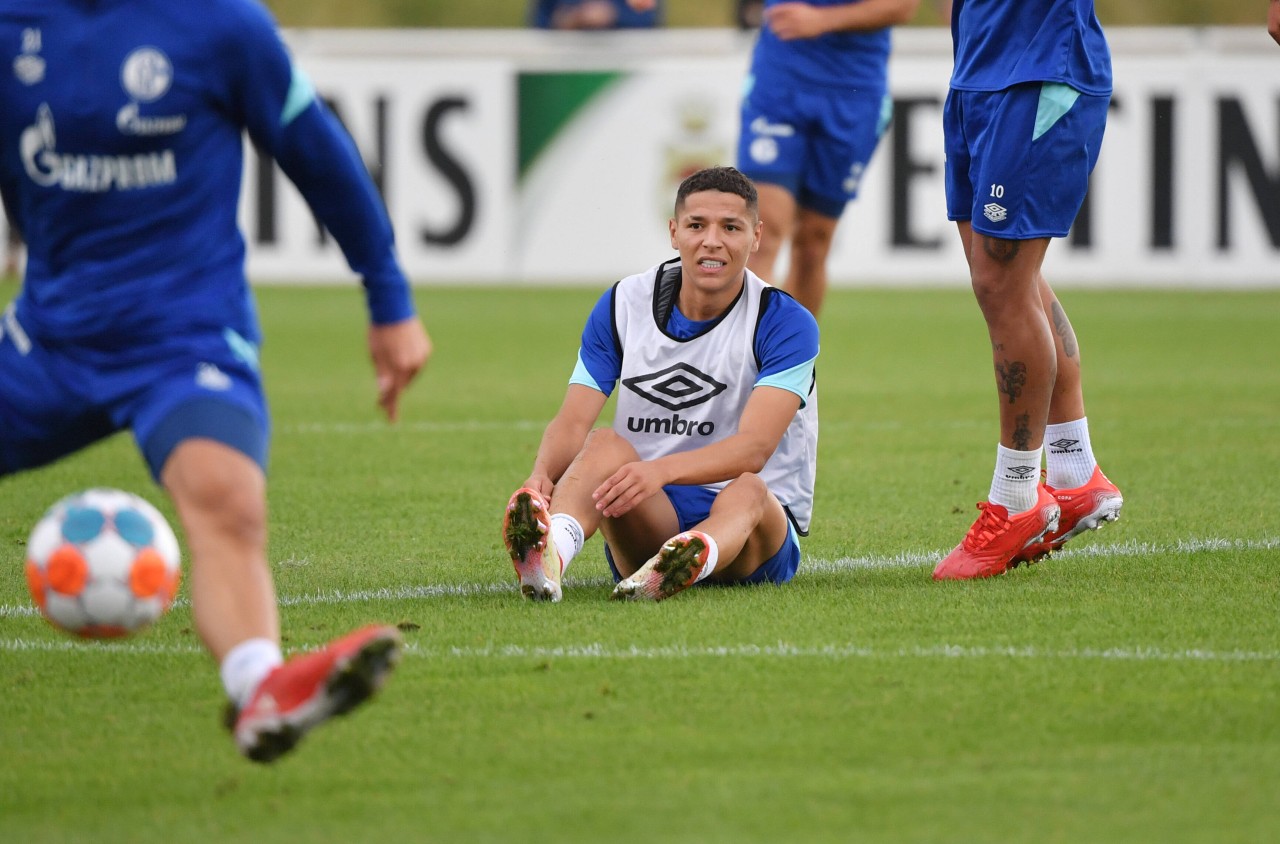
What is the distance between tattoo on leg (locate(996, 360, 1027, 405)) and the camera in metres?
5.49

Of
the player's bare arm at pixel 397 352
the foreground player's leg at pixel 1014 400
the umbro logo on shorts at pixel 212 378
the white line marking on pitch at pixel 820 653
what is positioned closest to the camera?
the umbro logo on shorts at pixel 212 378

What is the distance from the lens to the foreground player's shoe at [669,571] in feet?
15.9

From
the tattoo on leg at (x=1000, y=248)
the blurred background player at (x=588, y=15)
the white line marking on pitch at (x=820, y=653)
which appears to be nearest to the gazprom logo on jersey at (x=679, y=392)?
the tattoo on leg at (x=1000, y=248)

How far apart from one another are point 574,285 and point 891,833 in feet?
47.9

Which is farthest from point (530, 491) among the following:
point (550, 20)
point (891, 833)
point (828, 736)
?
point (550, 20)

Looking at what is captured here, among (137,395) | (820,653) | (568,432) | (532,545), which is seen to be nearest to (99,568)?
(137,395)

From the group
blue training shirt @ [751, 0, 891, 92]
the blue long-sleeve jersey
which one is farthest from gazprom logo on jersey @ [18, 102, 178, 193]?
blue training shirt @ [751, 0, 891, 92]

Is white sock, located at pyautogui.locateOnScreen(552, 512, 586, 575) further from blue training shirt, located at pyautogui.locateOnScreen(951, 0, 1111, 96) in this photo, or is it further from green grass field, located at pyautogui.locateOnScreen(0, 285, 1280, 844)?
blue training shirt, located at pyautogui.locateOnScreen(951, 0, 1111, 96)

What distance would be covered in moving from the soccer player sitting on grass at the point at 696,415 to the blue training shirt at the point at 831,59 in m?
3.41

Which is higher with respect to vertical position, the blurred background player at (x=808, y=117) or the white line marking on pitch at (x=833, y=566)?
the blurred background player at (x=808, y=117)

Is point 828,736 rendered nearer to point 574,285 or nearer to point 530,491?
point 530,491

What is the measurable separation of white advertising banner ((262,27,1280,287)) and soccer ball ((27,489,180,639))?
13063 millimetres

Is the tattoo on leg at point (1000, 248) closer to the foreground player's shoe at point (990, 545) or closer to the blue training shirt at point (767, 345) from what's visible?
the blue training shirt at point (767, 345)

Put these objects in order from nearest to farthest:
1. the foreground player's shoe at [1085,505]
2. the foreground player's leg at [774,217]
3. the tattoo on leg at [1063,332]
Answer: the foreground player's shoe at [1085,505] < the tattoo on leg at [1063,332] < the foreground player's leg at [774,217]
